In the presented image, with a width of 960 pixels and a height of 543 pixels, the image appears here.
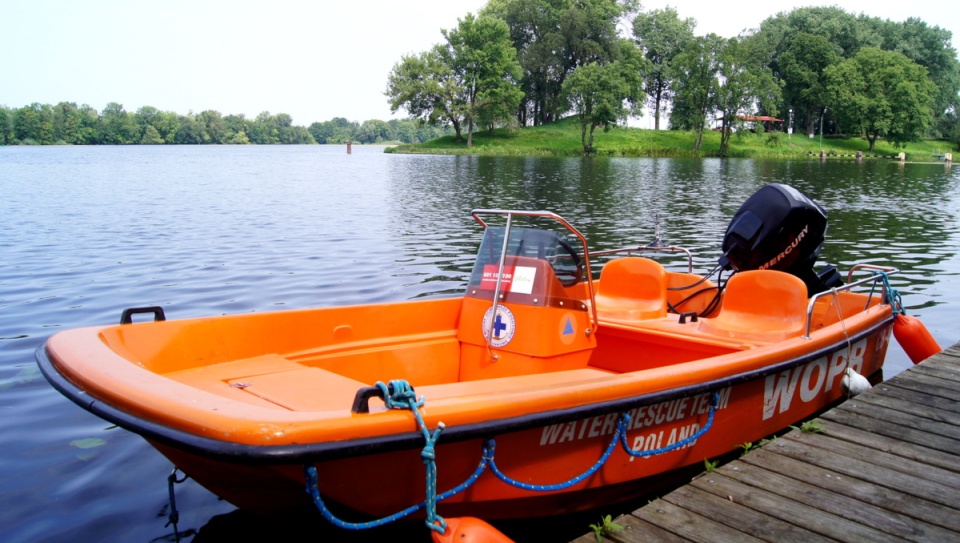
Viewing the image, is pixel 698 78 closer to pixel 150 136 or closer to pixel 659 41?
pixel 659 41

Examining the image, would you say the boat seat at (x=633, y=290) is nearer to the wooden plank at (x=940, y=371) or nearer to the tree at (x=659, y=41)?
the wooden plank at (x=940, y=371)

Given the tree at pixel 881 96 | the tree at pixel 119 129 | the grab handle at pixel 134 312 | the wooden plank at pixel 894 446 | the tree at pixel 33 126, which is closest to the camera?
the wooden plank at pixel 894 446

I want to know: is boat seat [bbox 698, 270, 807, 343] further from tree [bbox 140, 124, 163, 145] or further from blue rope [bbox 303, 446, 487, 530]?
tree [bbox 140, 124, 163, 145]

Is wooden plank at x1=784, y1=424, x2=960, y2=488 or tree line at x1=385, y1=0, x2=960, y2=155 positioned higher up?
tree line at x1=385, y1=0, x2=960, y2=155

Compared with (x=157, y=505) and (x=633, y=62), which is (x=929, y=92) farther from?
(x=157, y=505)

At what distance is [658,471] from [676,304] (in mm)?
3280

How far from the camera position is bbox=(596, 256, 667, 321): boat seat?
6676mm

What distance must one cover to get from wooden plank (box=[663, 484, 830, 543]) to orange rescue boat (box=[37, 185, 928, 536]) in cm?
49

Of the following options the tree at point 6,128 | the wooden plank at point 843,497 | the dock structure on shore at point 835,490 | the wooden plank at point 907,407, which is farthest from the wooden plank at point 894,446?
the tree at point 6,128

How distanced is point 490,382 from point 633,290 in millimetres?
3018

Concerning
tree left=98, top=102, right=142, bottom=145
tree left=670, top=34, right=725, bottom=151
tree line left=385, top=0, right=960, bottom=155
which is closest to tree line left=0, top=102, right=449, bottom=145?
tree left=98, top=102, right=142, bottom=145

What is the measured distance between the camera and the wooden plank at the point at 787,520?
3520mm

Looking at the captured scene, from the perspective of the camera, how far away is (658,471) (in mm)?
4680

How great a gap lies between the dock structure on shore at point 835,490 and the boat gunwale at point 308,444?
1.84 ft
